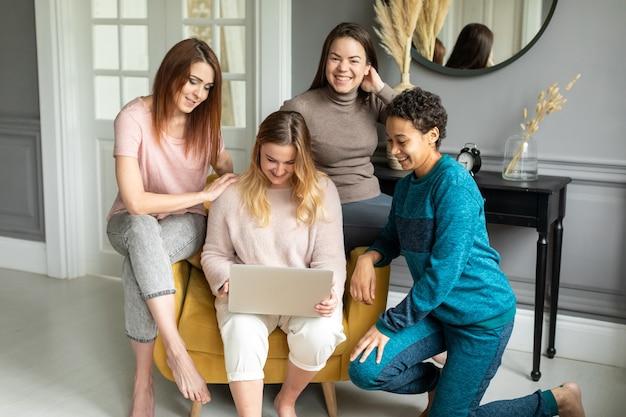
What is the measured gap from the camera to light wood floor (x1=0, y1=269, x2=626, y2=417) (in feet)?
8.78

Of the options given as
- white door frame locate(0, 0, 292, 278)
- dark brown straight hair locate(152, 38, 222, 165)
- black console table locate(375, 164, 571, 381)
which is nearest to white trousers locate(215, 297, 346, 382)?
dark brown straight hair locate(152, 38, 222, 165)

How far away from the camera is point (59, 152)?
161 inches

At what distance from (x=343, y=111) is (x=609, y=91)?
3.34 feet

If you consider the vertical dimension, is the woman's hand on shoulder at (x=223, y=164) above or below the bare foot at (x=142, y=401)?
above

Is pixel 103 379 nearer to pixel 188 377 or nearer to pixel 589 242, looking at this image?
pixel 188 377

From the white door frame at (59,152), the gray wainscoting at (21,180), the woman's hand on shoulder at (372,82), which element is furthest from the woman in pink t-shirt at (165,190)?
the gray wainscoting at (21,180)

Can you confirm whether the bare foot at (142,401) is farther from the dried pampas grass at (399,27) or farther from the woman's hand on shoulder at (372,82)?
the dried pampas grass at (399,27)

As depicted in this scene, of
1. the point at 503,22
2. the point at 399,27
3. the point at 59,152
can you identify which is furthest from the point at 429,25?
the point at 59,152

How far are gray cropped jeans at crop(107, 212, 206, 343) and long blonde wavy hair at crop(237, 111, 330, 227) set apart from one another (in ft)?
0.90

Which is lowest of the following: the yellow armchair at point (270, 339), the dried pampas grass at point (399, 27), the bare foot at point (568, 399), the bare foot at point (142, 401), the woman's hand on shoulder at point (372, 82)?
the bare foot at point (142, 401)

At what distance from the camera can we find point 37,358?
3.09 metres

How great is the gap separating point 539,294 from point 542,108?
2.31ft

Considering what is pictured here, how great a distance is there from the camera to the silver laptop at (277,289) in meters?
2.28

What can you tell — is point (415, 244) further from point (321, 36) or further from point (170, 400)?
point (321, 36)
